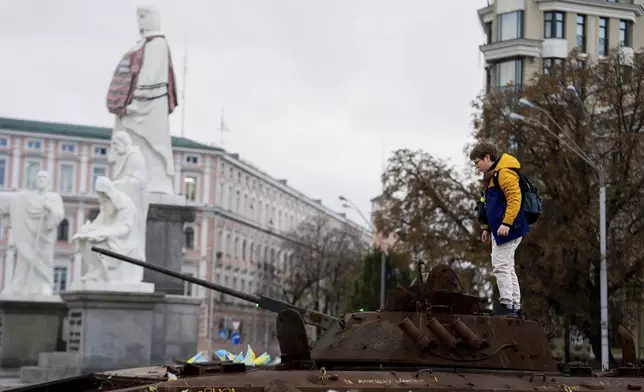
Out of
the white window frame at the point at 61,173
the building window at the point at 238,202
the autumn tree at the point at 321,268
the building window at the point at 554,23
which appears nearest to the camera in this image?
the building window at the point at 554,23

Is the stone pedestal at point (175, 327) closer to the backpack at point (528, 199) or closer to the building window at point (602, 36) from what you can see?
the backpack at point (528, 199)

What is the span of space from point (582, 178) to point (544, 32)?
20168 mm

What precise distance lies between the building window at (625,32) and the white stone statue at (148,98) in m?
23.3

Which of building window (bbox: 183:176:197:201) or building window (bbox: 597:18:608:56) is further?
building window (bbox: 183:176:197:201)

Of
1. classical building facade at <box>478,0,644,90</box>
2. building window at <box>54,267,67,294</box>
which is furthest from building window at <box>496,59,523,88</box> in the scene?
building window at <box>54,267,67,294</box>

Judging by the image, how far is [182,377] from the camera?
838cm

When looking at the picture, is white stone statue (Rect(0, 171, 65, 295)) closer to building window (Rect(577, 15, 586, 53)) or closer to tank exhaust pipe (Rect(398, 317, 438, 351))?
tank exhaust pipe (Rect(398, 317, 438, 351))

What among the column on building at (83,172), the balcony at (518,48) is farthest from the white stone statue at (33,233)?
the column on building at (83,172)

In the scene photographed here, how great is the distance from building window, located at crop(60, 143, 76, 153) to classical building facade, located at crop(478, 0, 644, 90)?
→ 3392 cm

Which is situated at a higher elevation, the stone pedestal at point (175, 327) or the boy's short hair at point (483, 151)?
the boy's short hair at point (483, 151)

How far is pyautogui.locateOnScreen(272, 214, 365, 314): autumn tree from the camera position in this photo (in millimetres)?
69938

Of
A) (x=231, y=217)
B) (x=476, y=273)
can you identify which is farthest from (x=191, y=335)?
(x=231, y=217)

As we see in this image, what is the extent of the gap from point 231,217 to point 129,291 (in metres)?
53.1

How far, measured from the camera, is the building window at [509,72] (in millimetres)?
48969
